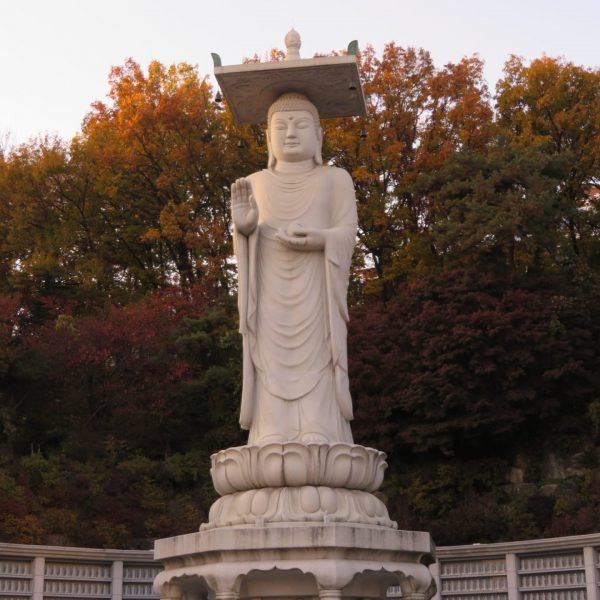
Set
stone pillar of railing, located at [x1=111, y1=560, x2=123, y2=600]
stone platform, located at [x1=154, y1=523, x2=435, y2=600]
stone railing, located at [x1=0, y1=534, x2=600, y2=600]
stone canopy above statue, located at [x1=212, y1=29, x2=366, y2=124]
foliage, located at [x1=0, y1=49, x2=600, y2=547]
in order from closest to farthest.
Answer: stone platform, located at [x1=154, y1=523, x2=435, y2=600], stone canopy above statue, located at [x1=212, y1=29, x2=366, y2=124], stone railing, located at [x1=0, y1=534, x2=600, y2=600], stone pillar of railing, located at [x1=111, y1=560, x2=123, y2=600], foliage, located at [x1=0, y1=49, x2=600, y2=547]

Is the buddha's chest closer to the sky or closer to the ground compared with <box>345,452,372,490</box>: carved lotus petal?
closer to the sky

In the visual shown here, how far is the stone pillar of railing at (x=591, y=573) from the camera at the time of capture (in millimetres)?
12258

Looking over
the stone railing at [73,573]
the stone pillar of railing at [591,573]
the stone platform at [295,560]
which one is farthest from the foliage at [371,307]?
the stone platform at [295,560]

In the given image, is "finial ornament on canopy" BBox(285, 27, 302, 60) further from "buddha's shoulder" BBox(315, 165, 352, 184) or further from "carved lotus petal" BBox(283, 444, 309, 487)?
"carved lotus petal" BBox(283, 444, 309, 487)

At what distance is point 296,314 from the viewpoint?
36.2ft

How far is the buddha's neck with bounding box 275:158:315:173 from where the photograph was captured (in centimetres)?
1158

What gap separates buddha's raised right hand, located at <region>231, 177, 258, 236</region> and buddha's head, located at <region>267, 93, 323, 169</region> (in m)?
0.78

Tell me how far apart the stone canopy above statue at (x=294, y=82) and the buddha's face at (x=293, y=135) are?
0.26 metres

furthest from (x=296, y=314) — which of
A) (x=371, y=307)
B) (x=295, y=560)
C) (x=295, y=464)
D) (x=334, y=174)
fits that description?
(x=371, y=307)

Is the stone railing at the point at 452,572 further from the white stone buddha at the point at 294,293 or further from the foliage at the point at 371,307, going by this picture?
the foliage at the point at 371,307

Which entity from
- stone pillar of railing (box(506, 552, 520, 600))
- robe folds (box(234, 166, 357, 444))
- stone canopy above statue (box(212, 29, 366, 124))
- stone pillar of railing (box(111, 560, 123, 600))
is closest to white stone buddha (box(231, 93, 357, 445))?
robe folds (box(234, 166, 357, 444))

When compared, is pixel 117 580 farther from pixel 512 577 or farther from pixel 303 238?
pixel 303 238

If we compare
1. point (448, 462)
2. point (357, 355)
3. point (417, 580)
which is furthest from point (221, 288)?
point (417, 580)

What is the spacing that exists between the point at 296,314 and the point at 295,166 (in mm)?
1547
